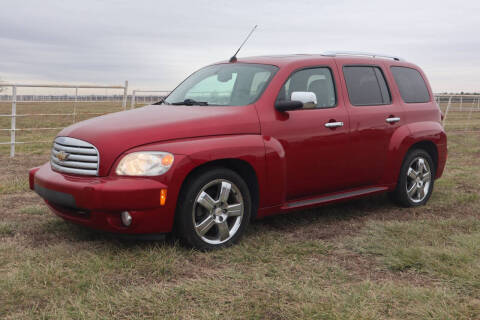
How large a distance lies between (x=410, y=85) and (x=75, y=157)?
4.06 metres

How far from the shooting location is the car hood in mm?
4000

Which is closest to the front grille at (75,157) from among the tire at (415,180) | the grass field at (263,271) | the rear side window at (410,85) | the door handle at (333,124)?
the grass field at (263,271)

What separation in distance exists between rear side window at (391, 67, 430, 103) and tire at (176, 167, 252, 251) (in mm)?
2692

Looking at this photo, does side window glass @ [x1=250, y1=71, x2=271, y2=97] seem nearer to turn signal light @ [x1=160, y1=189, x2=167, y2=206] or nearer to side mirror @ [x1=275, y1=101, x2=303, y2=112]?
side mirror @ [x1=275, y1=101, x2=303, y2=112]

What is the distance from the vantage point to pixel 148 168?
12.9 feet

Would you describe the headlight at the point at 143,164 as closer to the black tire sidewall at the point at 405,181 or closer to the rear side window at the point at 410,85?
the black tire sidewall at the point at 405,181

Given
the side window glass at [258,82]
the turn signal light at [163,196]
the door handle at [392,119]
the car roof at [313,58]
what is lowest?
the turn signal light at [163,196]

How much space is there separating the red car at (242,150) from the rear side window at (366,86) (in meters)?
0.01

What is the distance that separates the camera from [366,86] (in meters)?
5.66

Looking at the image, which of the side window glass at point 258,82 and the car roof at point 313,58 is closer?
the side window glass at point 258,82

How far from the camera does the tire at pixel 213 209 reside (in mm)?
4132

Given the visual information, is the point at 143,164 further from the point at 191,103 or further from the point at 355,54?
the point at 355,54

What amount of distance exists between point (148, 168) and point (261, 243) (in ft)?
4.21

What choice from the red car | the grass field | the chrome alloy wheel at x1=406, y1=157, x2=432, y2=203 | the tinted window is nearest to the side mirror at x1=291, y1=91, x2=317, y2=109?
the red car
